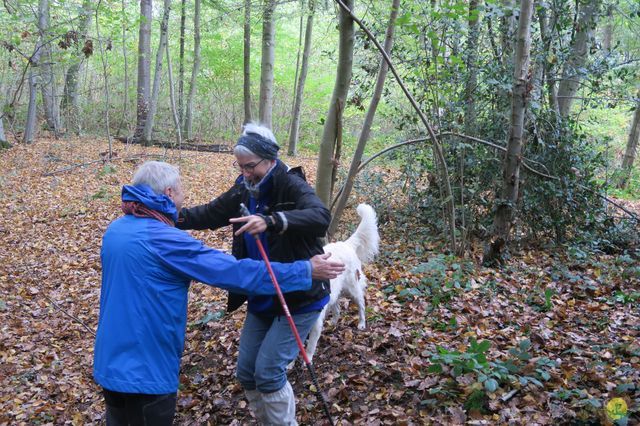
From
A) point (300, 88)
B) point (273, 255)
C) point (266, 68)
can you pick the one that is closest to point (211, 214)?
point (273, 255)

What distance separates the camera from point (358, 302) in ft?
18.5

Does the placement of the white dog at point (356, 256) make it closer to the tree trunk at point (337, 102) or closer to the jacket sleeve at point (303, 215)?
the tree trunk at point (337, 102)

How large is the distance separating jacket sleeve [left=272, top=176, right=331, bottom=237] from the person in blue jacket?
0.34 metres

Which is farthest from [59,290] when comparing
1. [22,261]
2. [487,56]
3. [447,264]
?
[487,56]

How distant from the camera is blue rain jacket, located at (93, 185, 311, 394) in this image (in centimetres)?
278

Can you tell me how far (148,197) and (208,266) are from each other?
0.56 m

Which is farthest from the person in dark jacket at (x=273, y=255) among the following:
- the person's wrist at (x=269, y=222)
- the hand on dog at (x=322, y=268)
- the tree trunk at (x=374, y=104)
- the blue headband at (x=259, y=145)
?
the tree trunk at (x=374, y=104)

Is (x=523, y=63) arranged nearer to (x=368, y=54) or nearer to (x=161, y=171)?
(x=368, y=54)

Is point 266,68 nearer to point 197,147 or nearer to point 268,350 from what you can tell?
point 197,147

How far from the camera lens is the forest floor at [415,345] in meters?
3.95

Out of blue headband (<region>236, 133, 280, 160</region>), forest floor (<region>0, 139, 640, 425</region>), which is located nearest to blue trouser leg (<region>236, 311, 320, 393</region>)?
forest floor (<region>0, 139, 640, 425</region>)

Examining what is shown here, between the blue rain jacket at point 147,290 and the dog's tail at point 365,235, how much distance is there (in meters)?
2.91

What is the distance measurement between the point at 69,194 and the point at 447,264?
1136 centimetres

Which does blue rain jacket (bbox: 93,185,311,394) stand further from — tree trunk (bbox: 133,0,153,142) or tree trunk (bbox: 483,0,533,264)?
tree trunk (bbox: 133,0,153,142)
